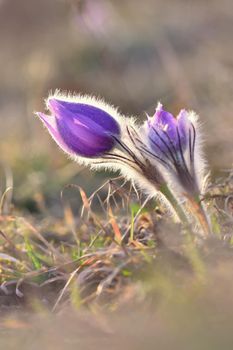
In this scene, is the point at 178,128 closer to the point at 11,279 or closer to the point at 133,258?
the point at 133,258

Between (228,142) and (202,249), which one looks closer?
(202,249)

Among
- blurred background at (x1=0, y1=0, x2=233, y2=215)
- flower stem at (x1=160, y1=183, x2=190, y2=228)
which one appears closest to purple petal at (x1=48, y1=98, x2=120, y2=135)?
flower stem at (x1=160, y1=183, x2=190, y2=228)

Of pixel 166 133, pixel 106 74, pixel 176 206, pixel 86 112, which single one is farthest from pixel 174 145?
pixel 106 74

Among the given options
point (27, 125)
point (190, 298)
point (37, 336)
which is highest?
point (27, 125)

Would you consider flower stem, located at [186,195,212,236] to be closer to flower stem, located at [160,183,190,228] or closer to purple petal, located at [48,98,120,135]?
flower stem, located at [160,183,190,228]

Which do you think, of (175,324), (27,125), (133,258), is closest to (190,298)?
(175,324)
